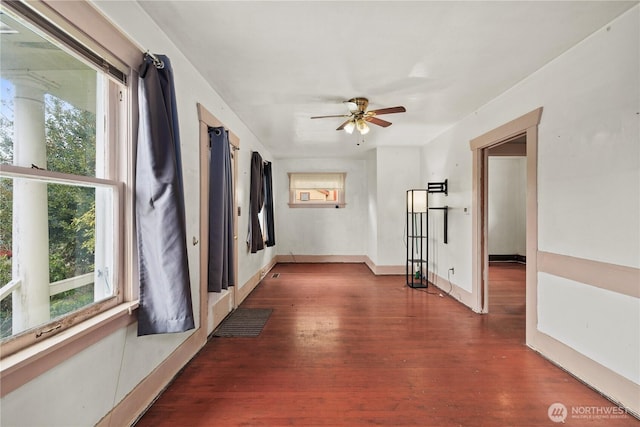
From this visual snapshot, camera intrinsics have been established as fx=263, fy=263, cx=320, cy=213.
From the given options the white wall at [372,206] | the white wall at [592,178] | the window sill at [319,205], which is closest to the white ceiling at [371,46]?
the white wall at [592,178]

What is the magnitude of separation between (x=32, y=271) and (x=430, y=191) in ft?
14.9

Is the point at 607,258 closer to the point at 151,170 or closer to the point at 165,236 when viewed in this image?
the point at 165,236

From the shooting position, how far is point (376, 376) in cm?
205

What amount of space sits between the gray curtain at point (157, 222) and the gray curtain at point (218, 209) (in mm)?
960

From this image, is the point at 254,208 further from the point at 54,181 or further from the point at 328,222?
the point at 54,181

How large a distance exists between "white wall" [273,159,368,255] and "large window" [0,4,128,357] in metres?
5.09

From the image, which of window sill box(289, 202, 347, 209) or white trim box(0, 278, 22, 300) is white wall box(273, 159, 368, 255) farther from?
white trim box(0, 278, 22, 300)

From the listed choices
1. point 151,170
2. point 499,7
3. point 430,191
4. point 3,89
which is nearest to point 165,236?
point 151,170

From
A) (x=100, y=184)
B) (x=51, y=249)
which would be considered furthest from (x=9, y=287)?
(x=100, y=184)

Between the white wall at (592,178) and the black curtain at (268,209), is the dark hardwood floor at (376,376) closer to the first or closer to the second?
the white wall at (592,178)

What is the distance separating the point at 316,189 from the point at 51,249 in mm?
5558

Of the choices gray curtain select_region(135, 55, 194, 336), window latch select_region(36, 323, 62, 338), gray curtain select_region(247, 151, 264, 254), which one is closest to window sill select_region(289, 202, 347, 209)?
gray curtain select_region(247, 151, 264, 254)

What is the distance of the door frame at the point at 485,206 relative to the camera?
2438 mm

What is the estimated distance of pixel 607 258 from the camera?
5.98ft
